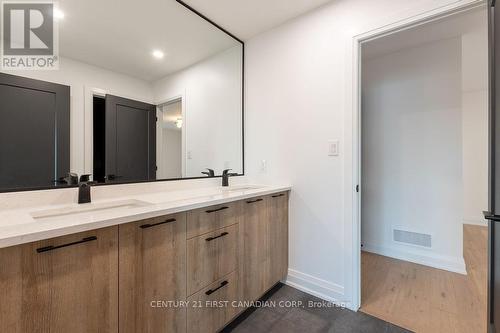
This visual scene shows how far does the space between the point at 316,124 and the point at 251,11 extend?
1.16 m

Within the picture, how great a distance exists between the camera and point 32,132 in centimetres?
121

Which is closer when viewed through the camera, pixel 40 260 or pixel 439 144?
pixel 40 260

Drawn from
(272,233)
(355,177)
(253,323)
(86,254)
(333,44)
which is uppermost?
(333,44)

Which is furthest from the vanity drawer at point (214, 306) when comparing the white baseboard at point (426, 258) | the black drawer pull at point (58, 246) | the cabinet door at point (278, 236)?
the white baseboard at point (426, 258)

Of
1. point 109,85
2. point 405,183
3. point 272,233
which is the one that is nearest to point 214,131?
point 109,85

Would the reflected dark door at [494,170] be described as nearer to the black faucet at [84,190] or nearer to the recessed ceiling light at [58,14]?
the black faucet at [84,190]

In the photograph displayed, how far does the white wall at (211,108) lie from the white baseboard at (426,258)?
2037 millimetres

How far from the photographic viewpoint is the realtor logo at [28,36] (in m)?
1.15

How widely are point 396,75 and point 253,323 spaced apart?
3.07 metres

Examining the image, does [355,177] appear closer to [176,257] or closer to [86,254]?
[176,257]

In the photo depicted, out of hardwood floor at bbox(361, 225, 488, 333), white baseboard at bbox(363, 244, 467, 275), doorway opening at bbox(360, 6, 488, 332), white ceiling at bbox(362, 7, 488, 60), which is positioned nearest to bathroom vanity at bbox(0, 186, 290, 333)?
hardwood floor at bbox(361, 225, 488, 333)

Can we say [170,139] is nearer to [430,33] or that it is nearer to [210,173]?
[210,173]

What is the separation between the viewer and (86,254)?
2.92 ft

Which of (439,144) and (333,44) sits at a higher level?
(333,44)
